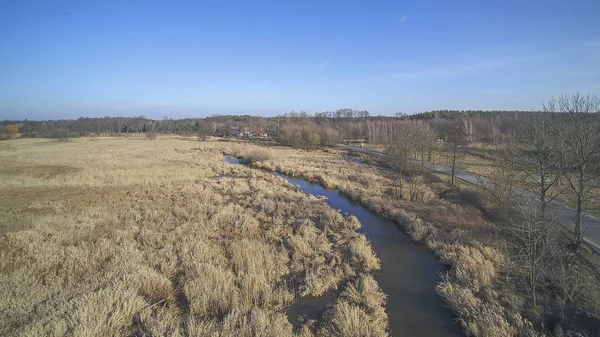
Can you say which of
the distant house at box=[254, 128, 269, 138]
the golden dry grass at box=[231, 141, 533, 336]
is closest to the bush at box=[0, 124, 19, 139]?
the distant house at box=[254, 128, 269, 138]

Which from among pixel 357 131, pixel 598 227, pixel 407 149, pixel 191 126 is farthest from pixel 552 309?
pixel 191 126

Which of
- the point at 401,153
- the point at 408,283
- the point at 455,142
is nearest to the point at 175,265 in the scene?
the point at 408,283

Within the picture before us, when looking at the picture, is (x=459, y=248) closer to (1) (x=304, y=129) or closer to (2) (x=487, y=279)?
(2) (x=487, y=279)

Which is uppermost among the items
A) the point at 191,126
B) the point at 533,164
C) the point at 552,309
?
the point at 191,126

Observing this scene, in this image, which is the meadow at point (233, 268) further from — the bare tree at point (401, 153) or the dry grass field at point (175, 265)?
the bare tree at point (401, 153)

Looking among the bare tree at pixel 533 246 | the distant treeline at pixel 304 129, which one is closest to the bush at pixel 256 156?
the distant treeline at pixel 304 129

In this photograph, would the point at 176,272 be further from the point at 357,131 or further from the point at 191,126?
the point at 191,126
